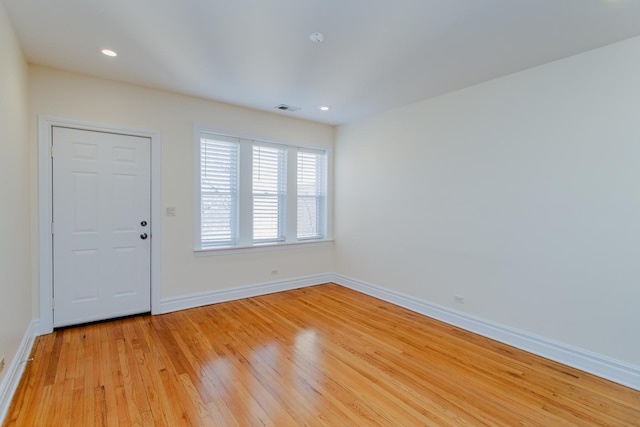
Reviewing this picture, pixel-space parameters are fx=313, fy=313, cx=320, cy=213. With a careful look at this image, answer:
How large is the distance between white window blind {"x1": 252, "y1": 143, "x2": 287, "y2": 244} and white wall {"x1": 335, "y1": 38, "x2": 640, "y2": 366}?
1516mm

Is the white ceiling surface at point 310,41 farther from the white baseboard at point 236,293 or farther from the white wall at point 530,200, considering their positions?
the white baseboard at point 236,293

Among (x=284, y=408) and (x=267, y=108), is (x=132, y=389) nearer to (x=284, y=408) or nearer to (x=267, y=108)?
(x=284, y=408)

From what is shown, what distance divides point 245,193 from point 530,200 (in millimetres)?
3299

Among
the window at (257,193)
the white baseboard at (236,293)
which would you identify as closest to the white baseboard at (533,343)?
the white baseboard at (236,293)

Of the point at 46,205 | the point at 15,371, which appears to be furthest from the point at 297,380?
the point at 46,205

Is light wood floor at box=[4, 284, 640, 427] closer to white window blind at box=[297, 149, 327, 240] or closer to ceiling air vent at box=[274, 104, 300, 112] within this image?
white window blind at box=[297, 149, 327, 240]

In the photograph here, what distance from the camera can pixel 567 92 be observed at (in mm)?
2688

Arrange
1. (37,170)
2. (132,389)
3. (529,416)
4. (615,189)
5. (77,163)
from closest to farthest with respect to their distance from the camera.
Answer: (529,416) < (132,389) < (615,189) < (37,170) < (77,163)

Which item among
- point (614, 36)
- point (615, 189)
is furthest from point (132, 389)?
point (614, 36)

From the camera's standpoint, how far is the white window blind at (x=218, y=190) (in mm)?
4035

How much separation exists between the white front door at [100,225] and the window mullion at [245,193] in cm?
112

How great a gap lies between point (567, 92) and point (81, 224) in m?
4.79

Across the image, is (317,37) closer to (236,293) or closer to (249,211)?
(249,211)

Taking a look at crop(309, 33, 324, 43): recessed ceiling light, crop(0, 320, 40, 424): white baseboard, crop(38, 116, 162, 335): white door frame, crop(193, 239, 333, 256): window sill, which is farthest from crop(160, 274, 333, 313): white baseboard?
crop(309, 33, 324, 43): recessed ceiling light
